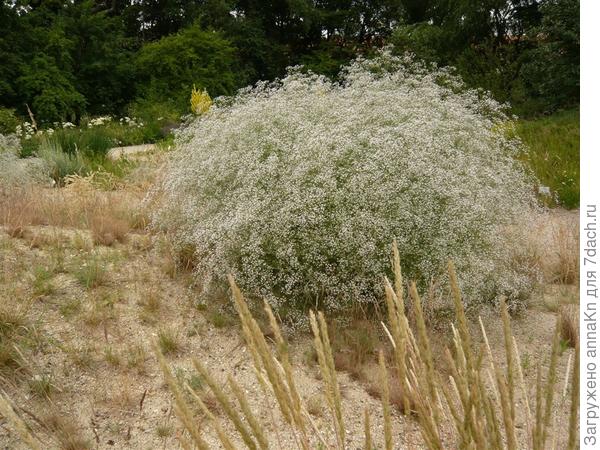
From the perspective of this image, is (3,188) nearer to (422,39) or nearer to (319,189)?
(319,189)

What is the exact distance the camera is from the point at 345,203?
2.95m

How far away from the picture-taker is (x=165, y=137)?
11.9 metres

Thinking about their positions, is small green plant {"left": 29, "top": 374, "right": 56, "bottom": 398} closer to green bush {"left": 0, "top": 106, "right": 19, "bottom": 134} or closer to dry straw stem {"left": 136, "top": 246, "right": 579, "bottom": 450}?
dry straw stem {"left": 136, "top": 246, "right": 579, "bottom": 450}

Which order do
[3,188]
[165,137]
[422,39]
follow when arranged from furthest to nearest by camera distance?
[422,39] < [165,137] < [3,188]

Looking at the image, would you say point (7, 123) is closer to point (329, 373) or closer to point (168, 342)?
point (168, 342)

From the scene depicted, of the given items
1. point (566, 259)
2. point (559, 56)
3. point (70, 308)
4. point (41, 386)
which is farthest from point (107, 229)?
point (559, 56)

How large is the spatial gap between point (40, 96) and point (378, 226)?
13.7 meters

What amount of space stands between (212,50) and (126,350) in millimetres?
16029

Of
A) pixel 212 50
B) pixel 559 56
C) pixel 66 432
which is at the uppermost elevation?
pixel 212 50

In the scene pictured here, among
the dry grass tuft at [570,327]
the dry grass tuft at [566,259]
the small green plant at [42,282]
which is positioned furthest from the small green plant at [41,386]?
the dry grass tuft at [566,259]

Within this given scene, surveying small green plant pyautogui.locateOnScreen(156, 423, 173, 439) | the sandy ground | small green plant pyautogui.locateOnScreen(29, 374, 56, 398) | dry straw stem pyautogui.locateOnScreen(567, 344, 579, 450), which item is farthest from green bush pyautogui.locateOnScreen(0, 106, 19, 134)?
dry straw stem pyautogui.locateOnScreen(567, 344, 579, 450)

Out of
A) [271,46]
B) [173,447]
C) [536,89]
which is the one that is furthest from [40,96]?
[173,447]

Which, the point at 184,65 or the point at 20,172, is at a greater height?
the point at 184,65

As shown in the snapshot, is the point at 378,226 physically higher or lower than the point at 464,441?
lower
